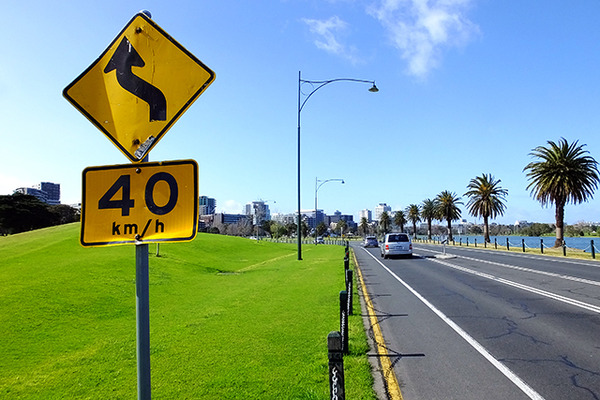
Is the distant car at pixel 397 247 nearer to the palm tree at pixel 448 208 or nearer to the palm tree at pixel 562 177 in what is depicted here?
the palm tree at pixel 562 177

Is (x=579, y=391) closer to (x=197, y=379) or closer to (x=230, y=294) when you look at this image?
(x=197, y=379)

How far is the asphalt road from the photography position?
5.42m

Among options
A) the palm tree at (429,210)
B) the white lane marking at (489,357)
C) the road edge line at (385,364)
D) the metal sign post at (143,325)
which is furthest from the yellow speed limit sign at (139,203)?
the palm tree at (429,210)

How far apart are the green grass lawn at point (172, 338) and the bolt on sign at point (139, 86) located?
3.58 meters

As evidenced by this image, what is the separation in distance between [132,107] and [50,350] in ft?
22.8

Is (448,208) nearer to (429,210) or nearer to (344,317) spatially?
(429,210)

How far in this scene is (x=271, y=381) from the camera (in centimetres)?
537

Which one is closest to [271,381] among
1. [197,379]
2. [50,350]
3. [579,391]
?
[197,379]

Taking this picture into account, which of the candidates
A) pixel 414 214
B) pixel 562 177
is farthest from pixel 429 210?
pixel 562 177

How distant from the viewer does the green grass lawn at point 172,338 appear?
17.6 ft

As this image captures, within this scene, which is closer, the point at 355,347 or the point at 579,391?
the point at 579,391

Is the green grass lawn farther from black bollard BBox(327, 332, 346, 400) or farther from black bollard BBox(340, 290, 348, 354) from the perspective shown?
black bollard BBox(327, 332, 346, 400)

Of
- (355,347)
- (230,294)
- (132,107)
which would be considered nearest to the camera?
(132,107)

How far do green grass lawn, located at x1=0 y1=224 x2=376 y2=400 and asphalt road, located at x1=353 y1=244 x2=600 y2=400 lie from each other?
969 millimetres
